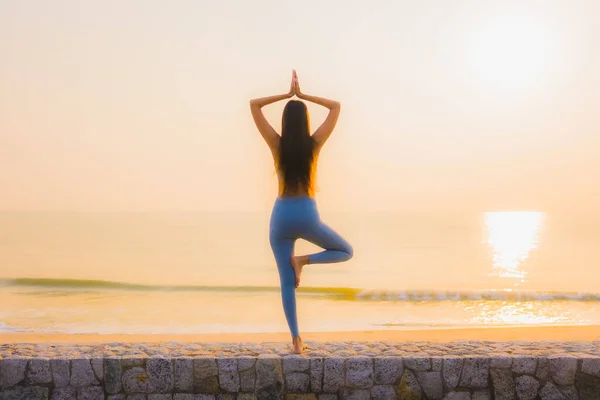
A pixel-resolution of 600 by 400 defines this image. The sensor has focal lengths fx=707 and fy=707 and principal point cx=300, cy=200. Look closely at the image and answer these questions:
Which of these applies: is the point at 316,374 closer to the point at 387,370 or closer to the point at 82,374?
the point at 387,370

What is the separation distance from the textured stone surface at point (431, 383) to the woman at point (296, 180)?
3.48ft

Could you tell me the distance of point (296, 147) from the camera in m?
4.97

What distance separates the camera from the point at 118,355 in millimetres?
5312

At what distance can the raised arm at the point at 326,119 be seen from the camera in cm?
500

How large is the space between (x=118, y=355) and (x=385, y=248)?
100 feet

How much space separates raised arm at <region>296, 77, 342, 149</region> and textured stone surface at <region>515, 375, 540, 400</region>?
7.46ft

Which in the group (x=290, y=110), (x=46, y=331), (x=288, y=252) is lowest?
(x=46, y=331)

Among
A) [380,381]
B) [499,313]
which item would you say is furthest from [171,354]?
[499,313]

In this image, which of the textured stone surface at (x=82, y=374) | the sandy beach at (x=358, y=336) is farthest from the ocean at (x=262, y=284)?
the textured stone surface at (x=82, y=374)

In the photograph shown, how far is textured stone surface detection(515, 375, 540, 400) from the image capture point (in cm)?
520

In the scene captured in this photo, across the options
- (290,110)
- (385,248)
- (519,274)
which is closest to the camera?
(290,110)

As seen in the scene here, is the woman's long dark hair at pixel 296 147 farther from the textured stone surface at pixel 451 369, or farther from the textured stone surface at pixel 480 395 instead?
the textured stone surface at pixel 480 395

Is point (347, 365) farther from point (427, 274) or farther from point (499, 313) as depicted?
point (427, 274)

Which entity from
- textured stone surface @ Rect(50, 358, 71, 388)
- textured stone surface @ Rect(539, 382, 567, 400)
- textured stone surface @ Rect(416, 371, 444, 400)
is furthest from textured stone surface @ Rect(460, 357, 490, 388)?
textured stone surface @ Rect(50, 358, 71, 388)
